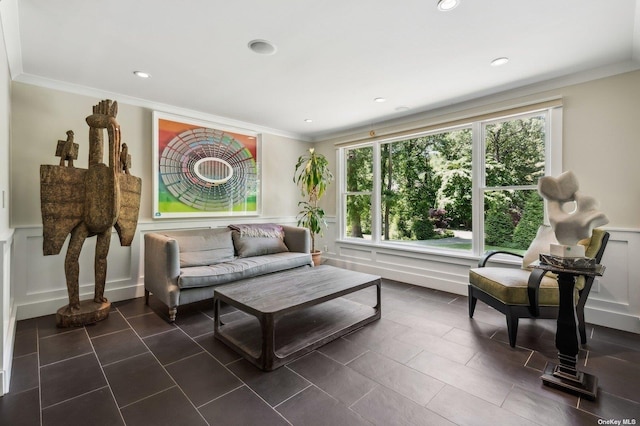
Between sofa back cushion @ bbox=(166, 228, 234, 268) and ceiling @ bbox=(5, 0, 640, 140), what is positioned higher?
ceiling @ bbox=(5, 0, 640, 140)

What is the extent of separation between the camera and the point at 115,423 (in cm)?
146

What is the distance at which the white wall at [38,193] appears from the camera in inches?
109

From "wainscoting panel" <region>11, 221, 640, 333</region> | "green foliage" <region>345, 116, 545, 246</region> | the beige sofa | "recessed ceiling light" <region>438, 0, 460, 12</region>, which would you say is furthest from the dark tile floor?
"recessed ceiling light" <region>438, 0, 460, 12</region>

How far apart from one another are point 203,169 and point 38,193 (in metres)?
1.68

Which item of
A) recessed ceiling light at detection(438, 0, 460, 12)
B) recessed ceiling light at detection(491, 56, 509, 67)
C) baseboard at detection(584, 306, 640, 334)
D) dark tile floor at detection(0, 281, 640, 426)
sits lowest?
dark tile floor at detection(0, 281, 640, 426)

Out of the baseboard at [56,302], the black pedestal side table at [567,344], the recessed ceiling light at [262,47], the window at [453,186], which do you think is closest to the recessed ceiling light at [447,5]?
the recessed ceiling light at [262,47]

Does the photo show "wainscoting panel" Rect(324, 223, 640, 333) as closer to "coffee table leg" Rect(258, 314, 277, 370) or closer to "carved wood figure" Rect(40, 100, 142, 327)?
"coffee table leg" Rect(258, 314, 277, 370)

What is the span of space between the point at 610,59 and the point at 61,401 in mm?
4766

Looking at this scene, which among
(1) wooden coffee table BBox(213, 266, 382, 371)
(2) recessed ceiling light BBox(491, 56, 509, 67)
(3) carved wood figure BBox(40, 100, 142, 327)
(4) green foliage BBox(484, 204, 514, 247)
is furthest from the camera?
(4) green foliage BBox(484, 204, 514, 247)

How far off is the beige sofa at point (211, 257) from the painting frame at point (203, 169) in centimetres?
49

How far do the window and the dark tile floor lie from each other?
125 cm

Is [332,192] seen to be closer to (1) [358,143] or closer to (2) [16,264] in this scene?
(1) [358,143]

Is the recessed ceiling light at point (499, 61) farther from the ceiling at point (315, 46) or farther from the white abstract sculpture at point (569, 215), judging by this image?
the white abstract sculpture at point (569, 215)

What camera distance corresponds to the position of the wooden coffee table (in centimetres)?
201
